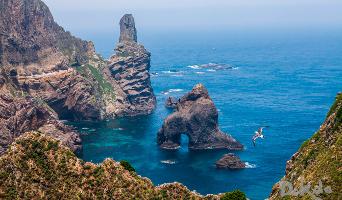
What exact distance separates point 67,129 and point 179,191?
11161 centimetres

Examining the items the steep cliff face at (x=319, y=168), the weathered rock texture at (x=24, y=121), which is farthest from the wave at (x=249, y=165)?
the steep cliff face at (x=319, y=168)

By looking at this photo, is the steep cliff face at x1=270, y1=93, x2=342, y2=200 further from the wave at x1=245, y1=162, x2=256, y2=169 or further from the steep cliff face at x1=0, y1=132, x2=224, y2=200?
the wave at x1=245, y1=162, x2=256, y2=169

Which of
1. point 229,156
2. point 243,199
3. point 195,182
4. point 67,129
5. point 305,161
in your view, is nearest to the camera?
point 305,161

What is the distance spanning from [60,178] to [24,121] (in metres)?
100

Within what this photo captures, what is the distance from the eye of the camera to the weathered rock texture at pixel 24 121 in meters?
170

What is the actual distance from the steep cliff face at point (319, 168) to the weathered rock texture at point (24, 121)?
109 metres

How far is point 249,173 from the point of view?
545 ft

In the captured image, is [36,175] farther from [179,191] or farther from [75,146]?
[75,146]

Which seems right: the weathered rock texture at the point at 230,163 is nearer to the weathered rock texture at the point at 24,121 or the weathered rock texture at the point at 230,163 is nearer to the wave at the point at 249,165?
the wave at the point at 249,165

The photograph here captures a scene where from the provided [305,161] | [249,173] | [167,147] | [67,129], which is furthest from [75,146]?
[305,161]

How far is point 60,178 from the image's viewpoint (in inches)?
3270

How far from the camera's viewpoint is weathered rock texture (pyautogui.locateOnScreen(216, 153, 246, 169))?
6737 inches

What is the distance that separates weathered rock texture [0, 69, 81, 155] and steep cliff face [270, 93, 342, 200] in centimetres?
10863

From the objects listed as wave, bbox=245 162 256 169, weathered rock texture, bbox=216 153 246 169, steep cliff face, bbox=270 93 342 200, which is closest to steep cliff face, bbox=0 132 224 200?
steep cliff face, bbox=270 93 342 200
